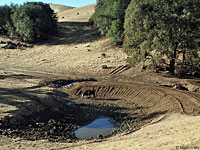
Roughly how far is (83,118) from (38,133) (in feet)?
19.0

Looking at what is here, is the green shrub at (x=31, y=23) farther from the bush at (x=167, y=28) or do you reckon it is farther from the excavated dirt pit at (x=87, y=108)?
the bush at (x=167, y=28)

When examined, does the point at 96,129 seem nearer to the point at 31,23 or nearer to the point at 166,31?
the point at 166,31

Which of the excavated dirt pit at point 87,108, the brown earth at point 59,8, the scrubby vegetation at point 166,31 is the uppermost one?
the brown earth at point 59,8

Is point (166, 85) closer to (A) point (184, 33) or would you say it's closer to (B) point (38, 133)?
(A) point (184, 33)

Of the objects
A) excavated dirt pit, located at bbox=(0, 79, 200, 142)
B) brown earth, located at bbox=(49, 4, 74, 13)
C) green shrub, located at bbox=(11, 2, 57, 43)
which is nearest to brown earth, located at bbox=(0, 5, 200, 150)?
excavated dirt pit, located at bbox=(0, 79, 200, 142)

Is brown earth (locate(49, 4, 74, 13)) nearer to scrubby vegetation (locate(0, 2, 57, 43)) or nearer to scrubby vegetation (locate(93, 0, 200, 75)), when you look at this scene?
scrubby vegetation (locate(0, 2, 57, 43))

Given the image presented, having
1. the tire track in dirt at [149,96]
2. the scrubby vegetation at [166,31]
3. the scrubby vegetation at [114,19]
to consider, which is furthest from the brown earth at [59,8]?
the tire track in dirt at [149,96]

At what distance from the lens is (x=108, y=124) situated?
72.5 feet

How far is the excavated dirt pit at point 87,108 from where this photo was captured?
1905cm

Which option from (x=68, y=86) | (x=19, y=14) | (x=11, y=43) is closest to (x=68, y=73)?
(x=68, y=86)

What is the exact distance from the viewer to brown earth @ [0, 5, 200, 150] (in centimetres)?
1560

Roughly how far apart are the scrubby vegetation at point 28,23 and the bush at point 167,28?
32.9 metres

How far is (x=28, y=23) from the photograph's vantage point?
2356 inches

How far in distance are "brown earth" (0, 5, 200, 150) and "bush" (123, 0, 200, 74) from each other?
385cm
